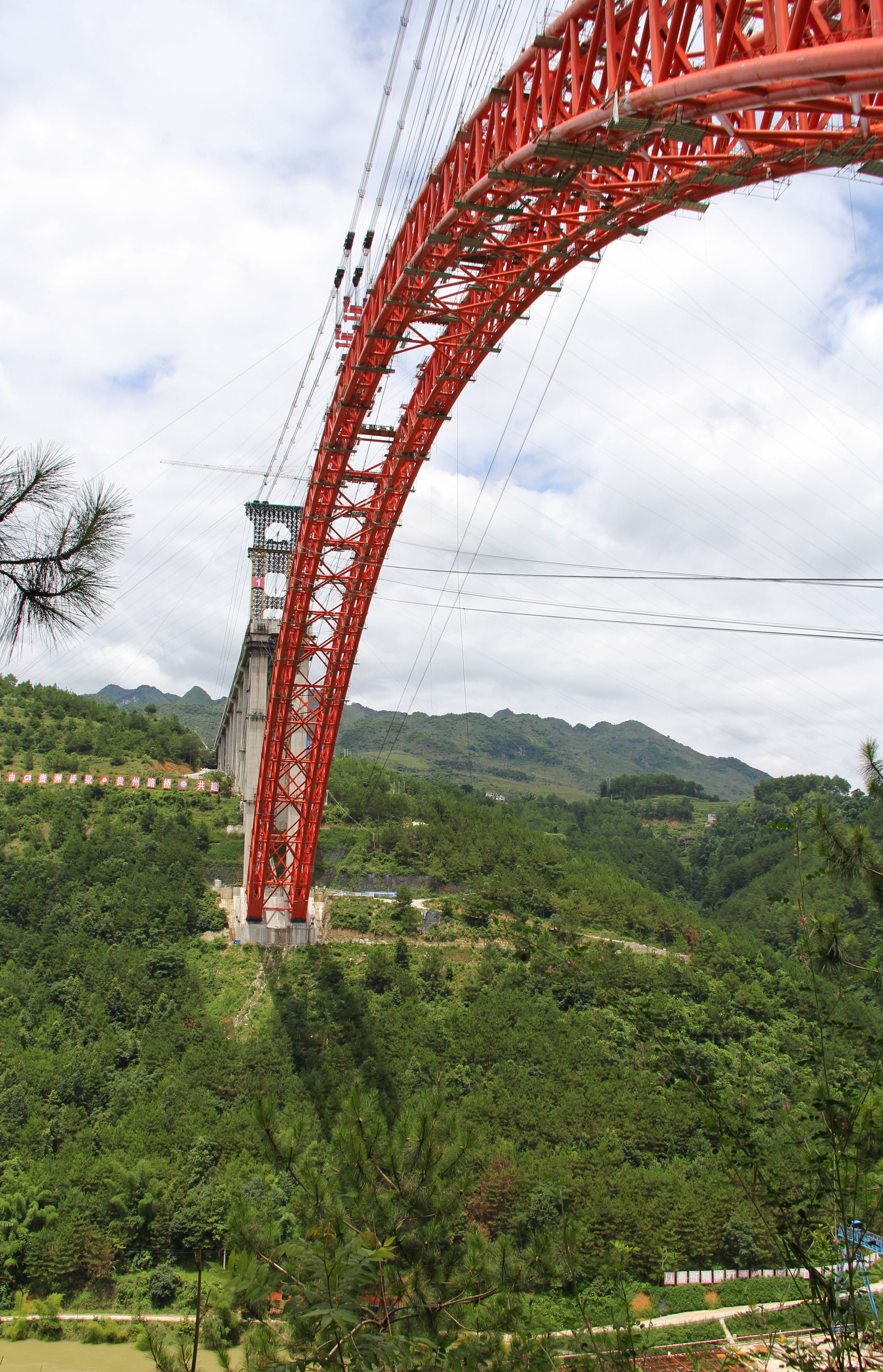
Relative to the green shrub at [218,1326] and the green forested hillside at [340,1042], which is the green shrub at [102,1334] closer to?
the green forested hillside at [340,1042]

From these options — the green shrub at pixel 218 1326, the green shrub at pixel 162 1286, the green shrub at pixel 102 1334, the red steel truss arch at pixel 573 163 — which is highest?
the red steel truss arch at pixel 573 163

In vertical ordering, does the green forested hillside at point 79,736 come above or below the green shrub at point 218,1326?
above

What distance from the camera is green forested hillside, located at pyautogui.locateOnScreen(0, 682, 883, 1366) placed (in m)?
22.1

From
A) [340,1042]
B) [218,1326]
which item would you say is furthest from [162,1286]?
[218,1326]

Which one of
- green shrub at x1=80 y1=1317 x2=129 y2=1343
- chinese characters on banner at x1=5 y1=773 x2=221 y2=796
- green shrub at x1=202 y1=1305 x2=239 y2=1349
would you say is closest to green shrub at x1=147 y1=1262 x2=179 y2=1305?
green shrub at x1=80 y1=1317 x2=129 y2=1343

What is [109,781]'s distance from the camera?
45.6 meters

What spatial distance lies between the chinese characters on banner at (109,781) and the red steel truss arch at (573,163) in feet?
84.5

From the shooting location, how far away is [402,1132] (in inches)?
321

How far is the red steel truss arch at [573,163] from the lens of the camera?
6.52 meters

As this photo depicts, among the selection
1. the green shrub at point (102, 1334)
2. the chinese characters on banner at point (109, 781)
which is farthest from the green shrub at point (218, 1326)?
the chinese characters on banner at point (109, 781)

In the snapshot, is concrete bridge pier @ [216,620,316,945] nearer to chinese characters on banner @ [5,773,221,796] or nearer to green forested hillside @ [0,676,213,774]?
chinese characters on banner @ [5,773,221,796]

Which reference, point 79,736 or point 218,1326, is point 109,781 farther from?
point 218,1326

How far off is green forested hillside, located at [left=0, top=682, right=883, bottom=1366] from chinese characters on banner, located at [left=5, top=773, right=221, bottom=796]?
1002mm

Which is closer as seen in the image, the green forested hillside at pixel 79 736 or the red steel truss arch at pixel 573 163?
the red steel truss arch at pixel 573 163
